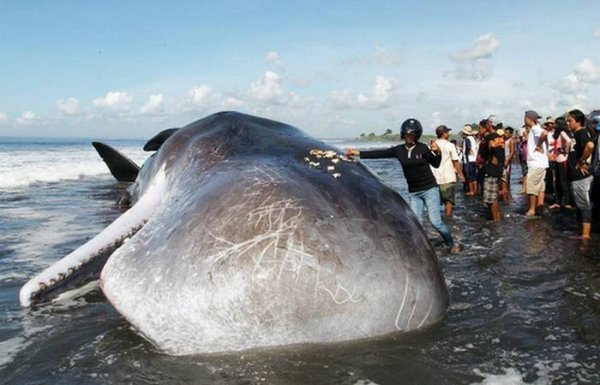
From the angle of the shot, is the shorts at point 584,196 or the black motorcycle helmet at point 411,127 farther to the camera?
the shorts at point 584,196

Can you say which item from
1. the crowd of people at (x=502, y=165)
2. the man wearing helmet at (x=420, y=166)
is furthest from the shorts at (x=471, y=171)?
the man wearing helmet at (x=420, y=166)

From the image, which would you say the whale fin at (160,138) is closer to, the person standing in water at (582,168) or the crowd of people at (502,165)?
the crowd of people at (502,165)

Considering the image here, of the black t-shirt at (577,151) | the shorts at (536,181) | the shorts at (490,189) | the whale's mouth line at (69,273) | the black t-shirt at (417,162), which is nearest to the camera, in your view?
the whale's mouth line at (69,273)

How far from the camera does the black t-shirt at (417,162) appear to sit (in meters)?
7.62

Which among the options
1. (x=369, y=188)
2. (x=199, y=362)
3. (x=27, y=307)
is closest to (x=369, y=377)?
(x=199, y=362)

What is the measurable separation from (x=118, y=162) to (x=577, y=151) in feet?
43.0

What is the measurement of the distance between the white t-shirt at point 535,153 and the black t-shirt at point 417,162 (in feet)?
15.5

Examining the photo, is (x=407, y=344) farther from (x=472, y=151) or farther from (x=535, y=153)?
(x=472, y=151)

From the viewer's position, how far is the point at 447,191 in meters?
11.0

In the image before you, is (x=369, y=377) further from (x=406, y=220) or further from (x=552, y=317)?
(x=552, y=317)

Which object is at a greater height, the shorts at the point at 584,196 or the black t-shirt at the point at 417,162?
the black t-shirt at the point at 417,162

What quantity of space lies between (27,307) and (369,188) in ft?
11.0

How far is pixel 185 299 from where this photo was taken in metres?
3.78

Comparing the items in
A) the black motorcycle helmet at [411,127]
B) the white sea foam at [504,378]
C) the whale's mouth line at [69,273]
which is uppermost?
the black motorcycle helmet at [411,127]
